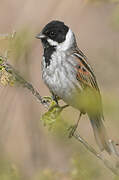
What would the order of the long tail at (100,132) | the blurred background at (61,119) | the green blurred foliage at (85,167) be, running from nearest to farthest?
the green blurred foliage at (85,167) < the blurred background at (61,119) < the long tail at (100,132)

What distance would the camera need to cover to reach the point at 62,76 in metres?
4.33

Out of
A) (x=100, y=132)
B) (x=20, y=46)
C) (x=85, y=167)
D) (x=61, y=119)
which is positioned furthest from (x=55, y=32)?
(x=85, y=167)

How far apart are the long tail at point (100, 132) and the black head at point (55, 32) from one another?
0.81 meters

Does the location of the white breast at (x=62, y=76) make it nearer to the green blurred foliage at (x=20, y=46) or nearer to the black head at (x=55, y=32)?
the black head at (x=55, y=32)

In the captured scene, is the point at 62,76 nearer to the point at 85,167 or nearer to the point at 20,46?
the point at 20,46

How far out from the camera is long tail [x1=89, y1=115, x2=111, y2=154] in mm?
4125

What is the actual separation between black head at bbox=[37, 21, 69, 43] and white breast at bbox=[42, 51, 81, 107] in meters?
0.20

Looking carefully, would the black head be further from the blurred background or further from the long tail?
the long tail

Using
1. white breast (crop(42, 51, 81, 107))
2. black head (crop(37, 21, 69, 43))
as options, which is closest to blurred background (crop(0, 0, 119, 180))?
black head (crop(37, 21, 69, 43))

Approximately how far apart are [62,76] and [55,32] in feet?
1.56

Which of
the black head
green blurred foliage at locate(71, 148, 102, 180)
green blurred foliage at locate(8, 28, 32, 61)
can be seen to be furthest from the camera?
the black head

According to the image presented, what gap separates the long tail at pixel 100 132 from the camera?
4125mm

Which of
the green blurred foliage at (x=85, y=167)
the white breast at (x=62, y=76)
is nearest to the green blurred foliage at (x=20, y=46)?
the green blurred foliage at (x=85, y=167)

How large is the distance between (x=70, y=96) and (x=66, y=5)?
82cm
